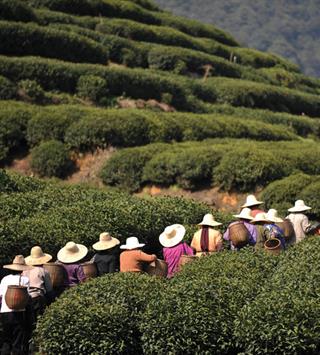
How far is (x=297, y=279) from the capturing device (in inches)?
446

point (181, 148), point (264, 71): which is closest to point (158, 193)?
point (181, 148)

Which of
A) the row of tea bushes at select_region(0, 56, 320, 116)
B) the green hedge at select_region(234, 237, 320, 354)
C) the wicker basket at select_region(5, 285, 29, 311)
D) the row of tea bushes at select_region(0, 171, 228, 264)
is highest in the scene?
the green hedge at select_region(234, 237, 320, 354)

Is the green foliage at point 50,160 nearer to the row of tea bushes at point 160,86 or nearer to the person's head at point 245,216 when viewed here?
the row of tea bushes at point 160,86

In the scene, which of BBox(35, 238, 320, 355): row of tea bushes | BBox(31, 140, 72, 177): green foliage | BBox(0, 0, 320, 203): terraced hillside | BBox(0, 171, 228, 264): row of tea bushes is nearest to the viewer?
BBox(35, 238, 320, 355): row of tea bushes

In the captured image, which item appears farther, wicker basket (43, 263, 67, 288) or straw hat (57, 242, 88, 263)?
straw hat (57, 242, 88, 263)

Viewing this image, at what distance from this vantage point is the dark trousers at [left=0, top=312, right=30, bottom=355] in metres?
11.5

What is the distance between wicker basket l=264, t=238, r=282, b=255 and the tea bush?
3.66 metres

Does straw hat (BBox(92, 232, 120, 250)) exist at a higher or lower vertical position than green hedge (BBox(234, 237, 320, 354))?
lower

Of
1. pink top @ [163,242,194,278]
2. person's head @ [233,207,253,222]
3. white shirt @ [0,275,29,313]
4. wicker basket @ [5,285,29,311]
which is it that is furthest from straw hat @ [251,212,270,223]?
wicker basket @ [5,285,29,311]

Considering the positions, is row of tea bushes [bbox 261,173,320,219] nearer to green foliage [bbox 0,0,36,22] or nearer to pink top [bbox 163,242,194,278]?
pink top [bbox 163,242,194,278]

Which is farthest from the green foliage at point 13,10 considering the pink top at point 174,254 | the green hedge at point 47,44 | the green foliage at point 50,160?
the pink top at point 174,254

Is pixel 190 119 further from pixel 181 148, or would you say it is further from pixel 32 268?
pixel 32 268

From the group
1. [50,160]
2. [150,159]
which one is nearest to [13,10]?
[50,160]

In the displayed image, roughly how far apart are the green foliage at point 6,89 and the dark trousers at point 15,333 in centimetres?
1861
